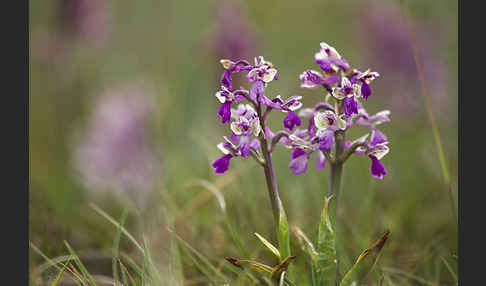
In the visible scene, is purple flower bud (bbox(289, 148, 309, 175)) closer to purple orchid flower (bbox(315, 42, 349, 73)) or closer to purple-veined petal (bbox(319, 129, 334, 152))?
purple-veined petal (bbox(319, 129, 334, 152))

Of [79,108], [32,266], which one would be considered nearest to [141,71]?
[79,108]

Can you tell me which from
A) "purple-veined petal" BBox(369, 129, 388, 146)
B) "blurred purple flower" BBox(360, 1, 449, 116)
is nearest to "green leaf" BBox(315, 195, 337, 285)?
"purple-veined petal" BBox(369, 129, 388, 146)

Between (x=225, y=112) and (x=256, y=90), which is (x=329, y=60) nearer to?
(x=256, y=90)

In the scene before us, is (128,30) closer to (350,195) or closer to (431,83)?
(431,83)

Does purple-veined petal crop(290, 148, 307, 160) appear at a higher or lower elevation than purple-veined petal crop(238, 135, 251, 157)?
lower

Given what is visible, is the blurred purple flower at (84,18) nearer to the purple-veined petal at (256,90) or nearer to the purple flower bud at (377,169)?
the purple-veined petal at (256,90)

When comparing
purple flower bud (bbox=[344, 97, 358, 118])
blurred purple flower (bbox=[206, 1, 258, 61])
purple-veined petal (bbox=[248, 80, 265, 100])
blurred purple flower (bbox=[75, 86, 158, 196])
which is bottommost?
blurred purple flower (bbox=[75, 86, 158, 196])
